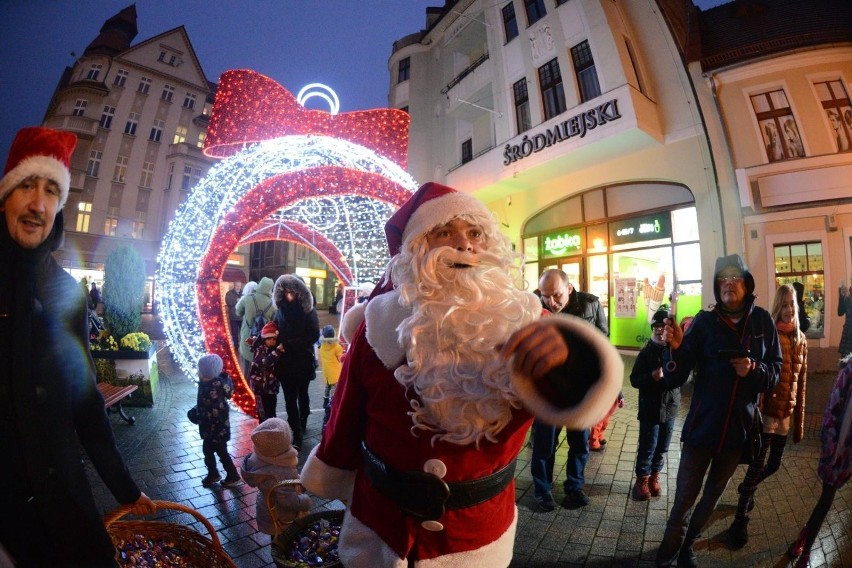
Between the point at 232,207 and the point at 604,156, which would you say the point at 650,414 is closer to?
the point at 232,207

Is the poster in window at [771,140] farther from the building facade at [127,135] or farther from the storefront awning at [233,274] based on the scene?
the building facade at [127,135]

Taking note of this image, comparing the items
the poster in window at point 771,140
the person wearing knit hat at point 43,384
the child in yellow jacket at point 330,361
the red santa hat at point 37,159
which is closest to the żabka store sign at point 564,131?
the poster in window at point 771,140

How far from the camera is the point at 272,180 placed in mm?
5227

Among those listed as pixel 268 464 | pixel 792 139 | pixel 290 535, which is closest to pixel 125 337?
pixel 268 464

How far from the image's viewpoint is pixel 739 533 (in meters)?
2.85

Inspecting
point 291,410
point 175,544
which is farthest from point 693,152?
point 175,544

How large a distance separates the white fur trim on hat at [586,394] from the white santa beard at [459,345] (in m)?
0.11

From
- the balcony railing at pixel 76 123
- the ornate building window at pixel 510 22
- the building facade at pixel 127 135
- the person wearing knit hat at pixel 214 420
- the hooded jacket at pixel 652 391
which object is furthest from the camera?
the building facade at pixel 127 135

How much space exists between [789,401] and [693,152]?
727 centimetres

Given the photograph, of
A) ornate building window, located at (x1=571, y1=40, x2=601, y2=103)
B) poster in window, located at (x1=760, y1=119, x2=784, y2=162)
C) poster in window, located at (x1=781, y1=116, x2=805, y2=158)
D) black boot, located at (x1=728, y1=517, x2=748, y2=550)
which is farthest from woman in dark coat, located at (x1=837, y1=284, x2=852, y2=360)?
ornate building window, located at (x1=571, y1=40, x2=601, y2=103)

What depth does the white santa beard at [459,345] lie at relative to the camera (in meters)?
1.25

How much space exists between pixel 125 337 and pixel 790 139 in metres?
12.0

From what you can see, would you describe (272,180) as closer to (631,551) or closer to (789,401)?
(631,551)

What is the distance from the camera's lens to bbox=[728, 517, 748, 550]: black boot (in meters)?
2.82
